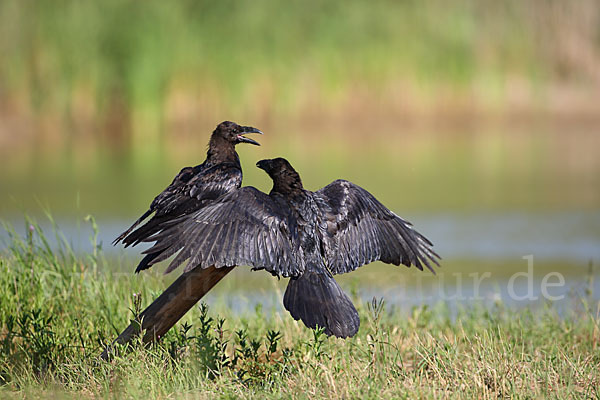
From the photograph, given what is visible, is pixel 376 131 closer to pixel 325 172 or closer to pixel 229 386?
pixel 325 172

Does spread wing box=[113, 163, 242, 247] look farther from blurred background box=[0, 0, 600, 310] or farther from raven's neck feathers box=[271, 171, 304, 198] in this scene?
blurred background box=[0, 0, 600, 310]

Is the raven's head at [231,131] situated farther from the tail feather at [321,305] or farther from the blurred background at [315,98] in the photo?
the blurred background at [315,98]

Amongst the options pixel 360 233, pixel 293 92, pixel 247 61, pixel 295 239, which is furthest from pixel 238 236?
pixel 293 92

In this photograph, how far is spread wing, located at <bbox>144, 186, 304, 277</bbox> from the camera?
3.88 m

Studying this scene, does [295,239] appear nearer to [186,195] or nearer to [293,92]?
[186,195]

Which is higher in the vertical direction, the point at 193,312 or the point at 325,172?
the point at 325,172

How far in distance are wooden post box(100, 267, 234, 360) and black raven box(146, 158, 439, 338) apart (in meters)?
0.09

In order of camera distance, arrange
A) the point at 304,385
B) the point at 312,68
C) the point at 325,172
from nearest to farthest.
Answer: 1. the point at 304,385
2. the point at 325,172
3. the point at 312,68

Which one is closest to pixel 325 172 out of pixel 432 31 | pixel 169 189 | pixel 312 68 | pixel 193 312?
pixel 312 68

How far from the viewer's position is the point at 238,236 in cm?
395

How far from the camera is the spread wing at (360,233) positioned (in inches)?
168

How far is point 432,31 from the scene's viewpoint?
18.9 metres

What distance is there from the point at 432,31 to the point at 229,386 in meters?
15.9

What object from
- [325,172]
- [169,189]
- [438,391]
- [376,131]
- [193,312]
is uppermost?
[376,131]
